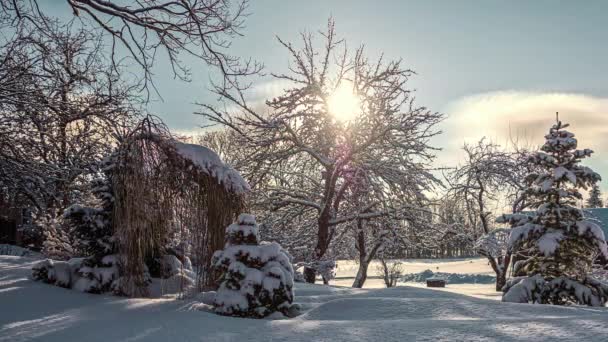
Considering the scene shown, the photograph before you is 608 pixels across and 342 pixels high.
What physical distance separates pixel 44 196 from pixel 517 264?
1255 centimetres

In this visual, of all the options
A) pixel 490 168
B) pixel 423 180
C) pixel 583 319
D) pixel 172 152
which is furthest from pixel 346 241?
pixel 583 319

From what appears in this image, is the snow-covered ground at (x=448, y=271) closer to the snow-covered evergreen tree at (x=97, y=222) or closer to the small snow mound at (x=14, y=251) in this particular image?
the snow-covered evergreen tree at (x=97, y=222)

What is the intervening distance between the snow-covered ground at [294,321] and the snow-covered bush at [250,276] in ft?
1.82

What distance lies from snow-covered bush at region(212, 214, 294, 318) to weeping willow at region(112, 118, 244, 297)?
2.29 ft

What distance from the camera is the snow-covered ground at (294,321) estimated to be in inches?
159

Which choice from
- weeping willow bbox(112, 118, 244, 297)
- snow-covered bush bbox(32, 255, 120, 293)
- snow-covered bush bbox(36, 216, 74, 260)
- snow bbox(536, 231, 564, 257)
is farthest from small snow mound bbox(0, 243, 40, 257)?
snow bbox(536, 231, 564, 257)

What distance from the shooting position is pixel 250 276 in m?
6.44

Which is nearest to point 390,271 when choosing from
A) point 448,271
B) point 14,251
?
point 14,251

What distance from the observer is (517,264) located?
11328 millimetres

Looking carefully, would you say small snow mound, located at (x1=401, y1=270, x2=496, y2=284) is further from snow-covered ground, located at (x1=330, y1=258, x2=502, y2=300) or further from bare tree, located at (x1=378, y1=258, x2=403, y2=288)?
bare tree, located at (x1=378, y1=258, x2=403, y2=288)

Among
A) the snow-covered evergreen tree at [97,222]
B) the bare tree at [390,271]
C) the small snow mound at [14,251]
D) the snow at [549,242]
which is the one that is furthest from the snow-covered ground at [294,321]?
the bare tree at [390,271]

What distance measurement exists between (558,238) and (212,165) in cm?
815

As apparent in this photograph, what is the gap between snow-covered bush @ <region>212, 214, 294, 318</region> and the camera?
20.6 ft

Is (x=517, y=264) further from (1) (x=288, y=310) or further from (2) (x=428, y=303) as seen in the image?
(1) (x=288, y=310)
